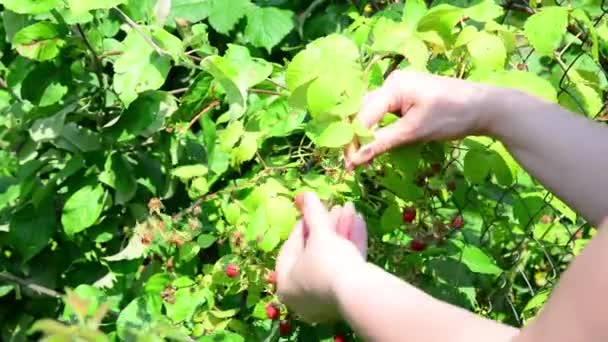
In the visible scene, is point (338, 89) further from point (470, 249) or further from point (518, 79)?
point (470, 249)

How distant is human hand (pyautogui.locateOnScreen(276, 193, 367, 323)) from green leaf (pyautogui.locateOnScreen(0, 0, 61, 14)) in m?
0.70

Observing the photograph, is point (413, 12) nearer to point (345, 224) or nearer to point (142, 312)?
point (345, 224)

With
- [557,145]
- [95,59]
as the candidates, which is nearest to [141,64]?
[95,59]

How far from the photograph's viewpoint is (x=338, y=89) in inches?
62.6

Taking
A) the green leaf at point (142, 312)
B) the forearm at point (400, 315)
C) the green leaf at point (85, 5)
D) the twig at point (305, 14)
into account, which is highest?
the forearm at point (400, 315)

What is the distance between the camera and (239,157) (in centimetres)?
188

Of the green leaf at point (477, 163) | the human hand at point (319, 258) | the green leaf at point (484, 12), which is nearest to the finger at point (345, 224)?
the human hand at point (319, 258)

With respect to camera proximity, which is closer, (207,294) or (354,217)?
(354,217)

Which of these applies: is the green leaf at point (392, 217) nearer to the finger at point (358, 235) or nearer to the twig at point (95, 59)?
the finger at point (358, 235)

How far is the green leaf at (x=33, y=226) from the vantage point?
2.39 m

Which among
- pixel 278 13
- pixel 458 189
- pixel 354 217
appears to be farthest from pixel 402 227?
pixel 278 13

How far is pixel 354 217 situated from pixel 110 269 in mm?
1084

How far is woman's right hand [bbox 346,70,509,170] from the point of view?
4.80 ft

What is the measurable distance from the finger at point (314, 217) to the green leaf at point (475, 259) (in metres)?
0.59
